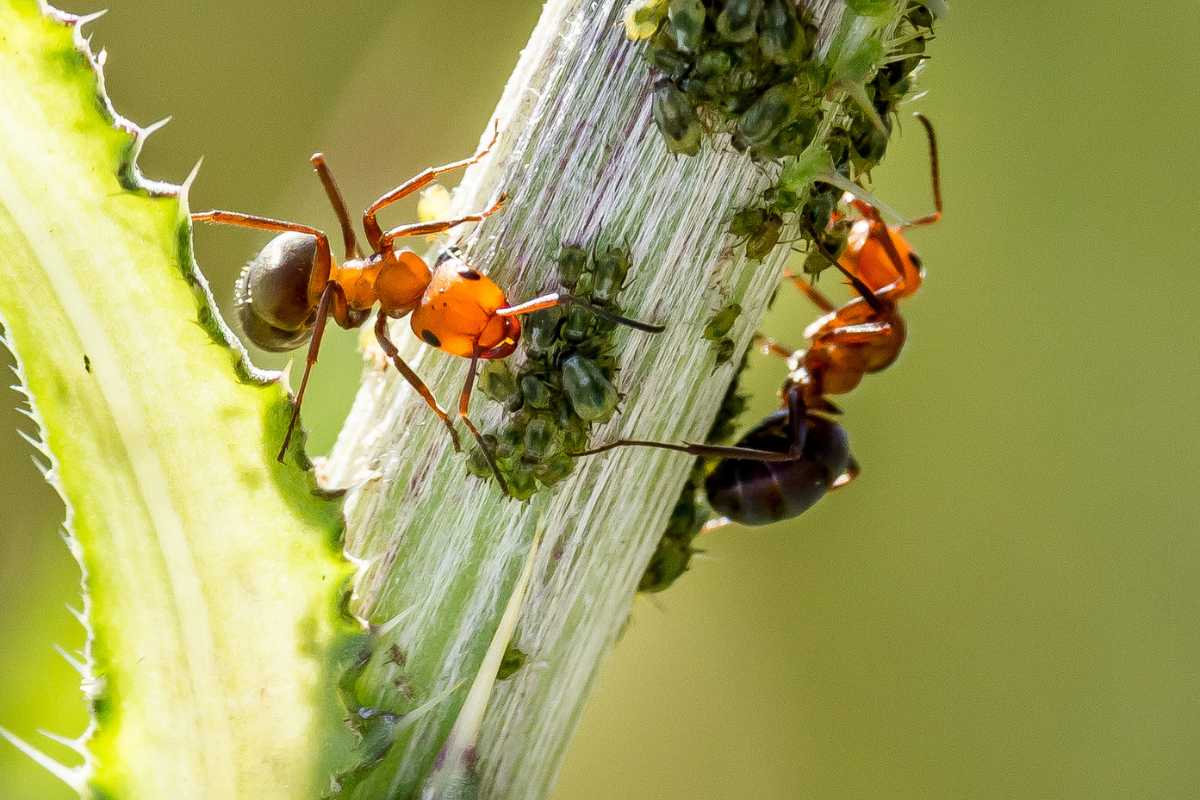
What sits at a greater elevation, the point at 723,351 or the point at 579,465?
the point at 723,351

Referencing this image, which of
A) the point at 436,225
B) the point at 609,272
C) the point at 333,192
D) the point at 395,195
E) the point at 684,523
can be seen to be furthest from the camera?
the point at 333,192

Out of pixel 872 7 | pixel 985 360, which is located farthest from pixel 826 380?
pixel 985 360

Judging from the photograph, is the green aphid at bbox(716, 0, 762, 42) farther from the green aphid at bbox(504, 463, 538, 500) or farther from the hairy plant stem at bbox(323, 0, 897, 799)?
the green aphid at bbox(504, 463, 538, 500)

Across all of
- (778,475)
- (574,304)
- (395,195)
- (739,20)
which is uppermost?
(739,20)

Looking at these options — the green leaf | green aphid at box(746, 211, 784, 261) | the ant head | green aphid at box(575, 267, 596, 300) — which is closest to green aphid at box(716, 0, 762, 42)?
green aphid at box(746, 211, 784, 261)

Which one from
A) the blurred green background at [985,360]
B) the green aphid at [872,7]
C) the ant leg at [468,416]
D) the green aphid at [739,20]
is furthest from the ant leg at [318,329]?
the blurred green background at [985,360]

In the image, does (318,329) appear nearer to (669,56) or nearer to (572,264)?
(572,264)

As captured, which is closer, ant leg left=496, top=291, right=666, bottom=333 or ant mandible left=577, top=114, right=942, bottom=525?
ant leg left=496, top=291, right=666, bottom=333
